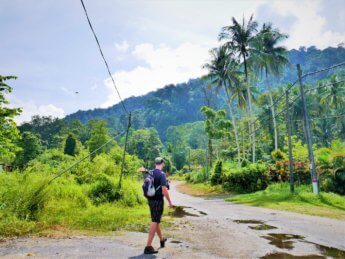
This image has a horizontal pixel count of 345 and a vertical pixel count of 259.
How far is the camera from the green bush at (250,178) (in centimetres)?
2736

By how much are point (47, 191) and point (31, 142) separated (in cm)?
4475

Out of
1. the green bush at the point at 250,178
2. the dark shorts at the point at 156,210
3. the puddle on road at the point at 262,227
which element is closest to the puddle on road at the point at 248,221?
the puddle on road at the point at 262,227

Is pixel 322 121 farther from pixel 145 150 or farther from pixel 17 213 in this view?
pixel 17 213

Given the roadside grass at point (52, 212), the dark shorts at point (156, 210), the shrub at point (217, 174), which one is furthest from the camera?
the shrub at point (217, 174)

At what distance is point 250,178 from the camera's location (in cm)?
2797

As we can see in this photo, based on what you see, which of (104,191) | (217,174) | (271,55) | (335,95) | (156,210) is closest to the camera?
(156,210)

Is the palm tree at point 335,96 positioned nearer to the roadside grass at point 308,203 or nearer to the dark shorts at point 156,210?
the roadside grass at point 308,203

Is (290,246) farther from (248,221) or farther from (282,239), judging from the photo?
(248,221)

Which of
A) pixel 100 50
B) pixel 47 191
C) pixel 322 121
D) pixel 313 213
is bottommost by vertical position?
pixel 313 213

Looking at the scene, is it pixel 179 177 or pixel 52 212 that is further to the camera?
pixel 179 177

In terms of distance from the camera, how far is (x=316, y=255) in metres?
6.67

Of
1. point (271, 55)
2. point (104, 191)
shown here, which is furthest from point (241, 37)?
point (104, 191)

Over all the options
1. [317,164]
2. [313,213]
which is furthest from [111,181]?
[317,164]

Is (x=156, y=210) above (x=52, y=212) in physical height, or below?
above
